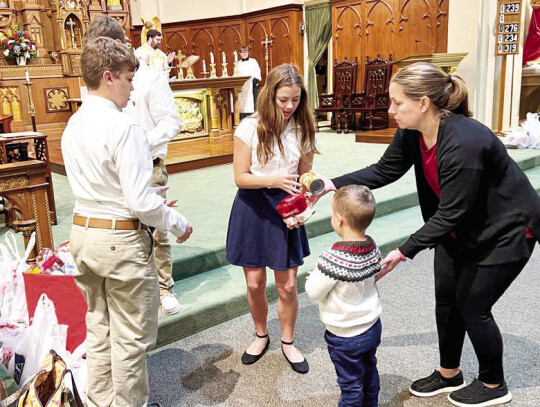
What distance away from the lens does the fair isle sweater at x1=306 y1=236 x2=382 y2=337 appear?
1819mm

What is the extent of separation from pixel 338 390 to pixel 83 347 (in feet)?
3.90

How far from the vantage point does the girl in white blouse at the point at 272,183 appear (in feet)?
7.51

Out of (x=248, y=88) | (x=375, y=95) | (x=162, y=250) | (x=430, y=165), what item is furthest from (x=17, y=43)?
(x=430, y=165)

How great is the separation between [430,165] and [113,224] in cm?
121

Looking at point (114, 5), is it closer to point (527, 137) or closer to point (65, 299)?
point (527, 137)

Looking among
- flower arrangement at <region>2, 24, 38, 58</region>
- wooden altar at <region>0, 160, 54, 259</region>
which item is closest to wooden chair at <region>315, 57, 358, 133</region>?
flower arrangement at <region>2, 24, 38, 58</region>

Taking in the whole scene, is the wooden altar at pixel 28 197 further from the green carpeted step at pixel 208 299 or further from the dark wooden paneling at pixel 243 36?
the dark wooden paneling at pixel 243 36

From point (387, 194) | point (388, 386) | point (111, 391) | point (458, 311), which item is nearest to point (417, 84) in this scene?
point (458, 311)

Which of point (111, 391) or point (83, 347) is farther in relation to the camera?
point (83, 347)

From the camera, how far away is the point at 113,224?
72.6 inches

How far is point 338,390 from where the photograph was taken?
238cm

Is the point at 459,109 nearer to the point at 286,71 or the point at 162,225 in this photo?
the point at 286,71

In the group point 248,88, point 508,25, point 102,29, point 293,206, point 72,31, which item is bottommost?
point 293,206

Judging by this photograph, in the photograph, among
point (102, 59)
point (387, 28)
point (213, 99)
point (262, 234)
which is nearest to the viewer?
point (102, 59)
